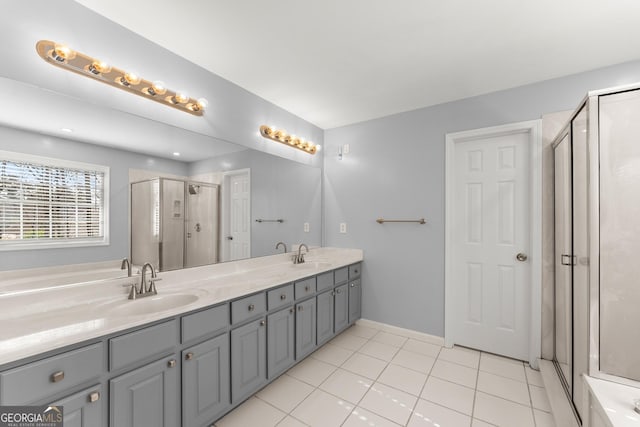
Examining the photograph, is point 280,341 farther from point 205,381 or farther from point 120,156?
point 120,156

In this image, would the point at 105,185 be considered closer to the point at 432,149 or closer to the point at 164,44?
the point at 164,44

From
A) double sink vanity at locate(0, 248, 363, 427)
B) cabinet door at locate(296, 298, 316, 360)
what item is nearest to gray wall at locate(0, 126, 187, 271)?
double sink vanity at locate(0, 248, 363, 427)

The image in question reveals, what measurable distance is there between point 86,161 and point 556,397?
11.0 feet

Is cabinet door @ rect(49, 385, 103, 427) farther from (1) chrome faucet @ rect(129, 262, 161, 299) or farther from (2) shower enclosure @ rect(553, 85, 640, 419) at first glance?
(2) shower enclosure @ rect(553, 85, 640, 419)

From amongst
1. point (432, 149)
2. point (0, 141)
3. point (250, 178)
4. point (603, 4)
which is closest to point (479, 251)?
point (432, 149)

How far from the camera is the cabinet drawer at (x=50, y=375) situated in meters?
0.92

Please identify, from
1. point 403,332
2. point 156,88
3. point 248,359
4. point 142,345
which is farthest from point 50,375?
point 403,332

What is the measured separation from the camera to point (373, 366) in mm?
2332

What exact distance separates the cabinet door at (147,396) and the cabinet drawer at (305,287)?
3.37 ft

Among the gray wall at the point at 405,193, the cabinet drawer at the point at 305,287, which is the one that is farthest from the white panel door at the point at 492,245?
the cabinet drawer at the point at 305,287

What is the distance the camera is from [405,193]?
290cm

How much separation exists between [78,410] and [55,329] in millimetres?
333

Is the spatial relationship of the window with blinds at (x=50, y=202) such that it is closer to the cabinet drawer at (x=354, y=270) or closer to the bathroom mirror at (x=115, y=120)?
the bathroom mirror at (x=115, y=120)

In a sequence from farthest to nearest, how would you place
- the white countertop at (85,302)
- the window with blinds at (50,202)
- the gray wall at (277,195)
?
the gray wall at (277,195) < the window with blinds at (50,202) < the white countertop at (85,302)
